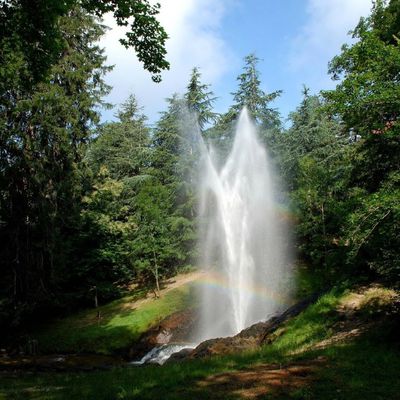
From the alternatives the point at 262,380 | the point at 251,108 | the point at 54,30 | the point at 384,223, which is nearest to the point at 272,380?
the point at 262,380

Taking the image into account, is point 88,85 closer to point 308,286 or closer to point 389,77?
point 308,286

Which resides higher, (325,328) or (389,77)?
(389,77)

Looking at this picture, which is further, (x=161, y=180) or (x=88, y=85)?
(x=161, y=180)

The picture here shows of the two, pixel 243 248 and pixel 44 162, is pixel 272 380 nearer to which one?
pixel 243 248

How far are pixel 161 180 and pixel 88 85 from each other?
10860 millimetres

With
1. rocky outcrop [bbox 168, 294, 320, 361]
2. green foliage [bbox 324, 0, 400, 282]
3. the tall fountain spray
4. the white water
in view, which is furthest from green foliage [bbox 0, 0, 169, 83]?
the tall fountain spray

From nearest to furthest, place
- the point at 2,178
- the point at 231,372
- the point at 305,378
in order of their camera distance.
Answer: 1. the point at 305,378
2. the point at 231,372
3. the point at 2,178

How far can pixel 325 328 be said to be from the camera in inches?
459

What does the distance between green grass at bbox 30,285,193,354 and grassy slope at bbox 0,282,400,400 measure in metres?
10.7

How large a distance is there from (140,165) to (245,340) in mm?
27943

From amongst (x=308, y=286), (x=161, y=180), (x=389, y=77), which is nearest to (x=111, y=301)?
(x=161, y=180)

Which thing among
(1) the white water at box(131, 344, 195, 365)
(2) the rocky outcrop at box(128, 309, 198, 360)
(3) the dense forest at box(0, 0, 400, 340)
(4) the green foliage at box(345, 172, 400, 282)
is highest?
(3) the dense forest at box(0, 0, 400, 340)

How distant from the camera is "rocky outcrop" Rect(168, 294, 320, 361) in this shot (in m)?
12.8

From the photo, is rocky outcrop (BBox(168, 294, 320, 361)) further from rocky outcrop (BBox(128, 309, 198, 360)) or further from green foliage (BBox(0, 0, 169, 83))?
green foliage (BBox(0, 0, 169, 83))
